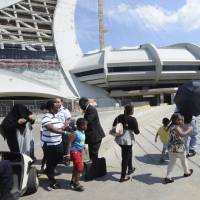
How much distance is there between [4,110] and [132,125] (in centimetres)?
1571

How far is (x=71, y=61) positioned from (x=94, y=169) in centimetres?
5464

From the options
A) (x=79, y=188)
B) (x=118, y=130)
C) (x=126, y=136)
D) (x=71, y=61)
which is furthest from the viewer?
(x=71, y=61)

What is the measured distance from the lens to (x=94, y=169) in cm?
705

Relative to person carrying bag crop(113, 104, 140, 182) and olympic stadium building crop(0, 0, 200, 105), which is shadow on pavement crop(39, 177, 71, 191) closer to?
person carrying bag crop(113, 104, 140, 182)

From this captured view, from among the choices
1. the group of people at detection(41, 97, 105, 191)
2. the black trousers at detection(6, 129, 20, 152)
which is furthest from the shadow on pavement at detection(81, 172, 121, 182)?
the black trousers at detection(6, 129, 20, 152)

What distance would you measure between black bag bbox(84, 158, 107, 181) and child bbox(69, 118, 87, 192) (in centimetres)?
49

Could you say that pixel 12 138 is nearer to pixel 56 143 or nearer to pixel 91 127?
pixel 56 143

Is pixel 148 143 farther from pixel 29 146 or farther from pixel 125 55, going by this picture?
pixel 125 55

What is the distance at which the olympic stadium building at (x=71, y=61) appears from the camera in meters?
55.3

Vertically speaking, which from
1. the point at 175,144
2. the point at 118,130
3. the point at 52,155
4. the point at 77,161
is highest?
the point at 118,130

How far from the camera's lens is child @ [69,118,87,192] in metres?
6.45

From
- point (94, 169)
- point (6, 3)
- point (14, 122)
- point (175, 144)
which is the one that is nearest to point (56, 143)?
point (14, 122)

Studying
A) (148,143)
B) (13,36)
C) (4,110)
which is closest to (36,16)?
(13,36)

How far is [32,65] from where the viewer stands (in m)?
53.7
